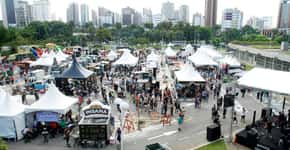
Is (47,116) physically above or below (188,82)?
below

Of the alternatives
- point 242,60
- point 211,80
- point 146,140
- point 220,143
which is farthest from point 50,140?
point 242,60

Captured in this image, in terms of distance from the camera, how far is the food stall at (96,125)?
529 inches

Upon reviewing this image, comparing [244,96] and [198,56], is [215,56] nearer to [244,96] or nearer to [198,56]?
[198,56]

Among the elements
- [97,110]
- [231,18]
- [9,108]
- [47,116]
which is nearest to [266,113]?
[97,110]

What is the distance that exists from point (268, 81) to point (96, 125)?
11854mm

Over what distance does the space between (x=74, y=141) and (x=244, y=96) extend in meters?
17.4

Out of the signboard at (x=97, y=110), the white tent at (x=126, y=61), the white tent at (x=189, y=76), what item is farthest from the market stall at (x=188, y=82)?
the signboard at (x=97, y=110)

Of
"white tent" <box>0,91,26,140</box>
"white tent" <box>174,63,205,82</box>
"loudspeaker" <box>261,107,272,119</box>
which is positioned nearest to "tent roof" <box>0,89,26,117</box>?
"white tent" <box>0,91,26,140</box>

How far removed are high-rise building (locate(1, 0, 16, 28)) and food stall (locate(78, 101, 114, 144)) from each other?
19355cm

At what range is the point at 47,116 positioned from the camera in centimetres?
1523

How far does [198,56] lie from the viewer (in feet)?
114

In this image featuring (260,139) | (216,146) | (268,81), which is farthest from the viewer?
(268,81)

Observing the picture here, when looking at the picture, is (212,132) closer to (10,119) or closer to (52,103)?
(52,103)

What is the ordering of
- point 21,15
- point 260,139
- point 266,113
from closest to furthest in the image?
1. point 260,139
2. point 266,113
3. point 21,15
